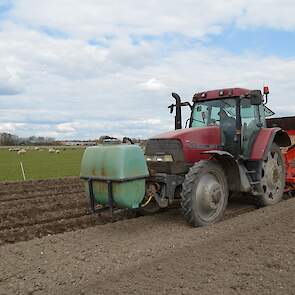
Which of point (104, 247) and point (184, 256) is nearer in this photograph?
point (184, 256)

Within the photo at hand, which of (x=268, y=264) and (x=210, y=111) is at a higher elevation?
(x=210, y=111)

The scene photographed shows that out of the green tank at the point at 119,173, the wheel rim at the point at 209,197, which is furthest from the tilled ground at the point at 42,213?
the wheel rim at the point at 209,197

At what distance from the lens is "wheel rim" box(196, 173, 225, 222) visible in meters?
6.93

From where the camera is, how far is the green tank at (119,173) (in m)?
6.25

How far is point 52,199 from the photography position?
33.9 feet

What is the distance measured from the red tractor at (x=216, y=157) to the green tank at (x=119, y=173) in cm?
54

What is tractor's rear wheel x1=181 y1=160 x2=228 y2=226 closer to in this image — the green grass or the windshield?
the windshield

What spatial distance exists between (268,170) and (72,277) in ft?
17.6

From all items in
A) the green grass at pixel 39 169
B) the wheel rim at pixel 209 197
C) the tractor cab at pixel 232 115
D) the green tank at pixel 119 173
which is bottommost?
the green grass at pixel 39 169

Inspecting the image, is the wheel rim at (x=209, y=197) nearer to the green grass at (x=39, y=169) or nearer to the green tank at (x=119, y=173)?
the green tank at (x=119, y=173)

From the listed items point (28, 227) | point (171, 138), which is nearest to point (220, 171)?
point (171, 138)

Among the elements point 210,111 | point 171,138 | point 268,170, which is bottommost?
point 268,170

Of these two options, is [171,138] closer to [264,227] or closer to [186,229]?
[186,229]

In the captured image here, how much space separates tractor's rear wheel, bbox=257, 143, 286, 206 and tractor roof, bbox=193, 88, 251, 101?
1.55 metres
